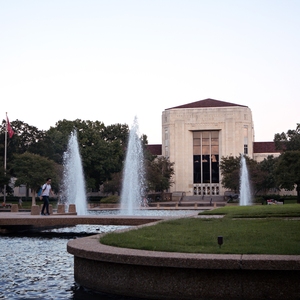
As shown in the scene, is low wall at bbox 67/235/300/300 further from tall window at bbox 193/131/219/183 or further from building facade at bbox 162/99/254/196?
tall window at bbox 193/131/219/183

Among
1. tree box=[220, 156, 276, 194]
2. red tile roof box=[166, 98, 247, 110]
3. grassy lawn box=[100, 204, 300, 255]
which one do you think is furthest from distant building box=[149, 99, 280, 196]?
grassy lawn box=[100, 204, 300, 255]

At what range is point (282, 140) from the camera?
79.7 m

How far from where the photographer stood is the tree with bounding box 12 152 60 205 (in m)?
59.6

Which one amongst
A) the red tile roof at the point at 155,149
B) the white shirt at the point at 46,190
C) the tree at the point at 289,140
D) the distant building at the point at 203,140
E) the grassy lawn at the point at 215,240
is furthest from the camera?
the red tile roof at the point at 155,149

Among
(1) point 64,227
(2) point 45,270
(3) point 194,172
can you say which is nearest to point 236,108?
(3) point 194,172

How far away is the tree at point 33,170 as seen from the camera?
5956 centimetres

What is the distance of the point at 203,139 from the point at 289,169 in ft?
101

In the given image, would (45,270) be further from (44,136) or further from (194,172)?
(194,172)

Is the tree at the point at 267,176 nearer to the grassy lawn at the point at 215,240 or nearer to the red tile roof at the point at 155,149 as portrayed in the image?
the red tile roof at the point at 155,149

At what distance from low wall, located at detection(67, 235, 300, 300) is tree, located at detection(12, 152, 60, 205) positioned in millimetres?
51120

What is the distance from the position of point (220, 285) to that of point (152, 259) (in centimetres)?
115

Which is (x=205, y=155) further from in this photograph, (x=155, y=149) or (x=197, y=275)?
(x=197, y=275)

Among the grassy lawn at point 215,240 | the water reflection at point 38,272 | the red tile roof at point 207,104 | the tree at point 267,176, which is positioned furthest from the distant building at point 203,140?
the grassy lawn at point 215,240

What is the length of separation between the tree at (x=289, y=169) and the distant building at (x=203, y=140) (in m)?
26.0
